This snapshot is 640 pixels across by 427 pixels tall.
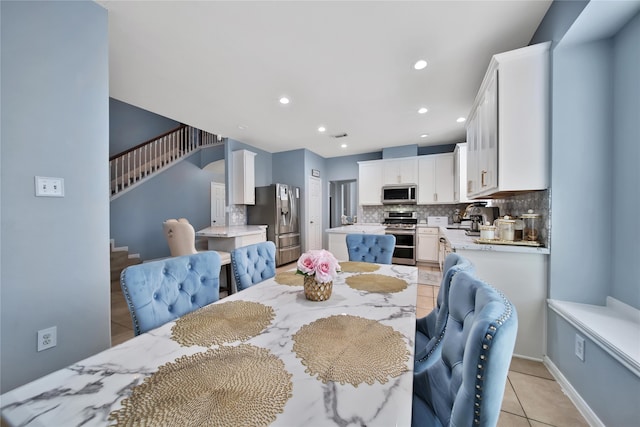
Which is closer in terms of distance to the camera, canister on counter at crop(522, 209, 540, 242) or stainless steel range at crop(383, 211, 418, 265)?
canister on counter at crop(522, 209, 540, 242)

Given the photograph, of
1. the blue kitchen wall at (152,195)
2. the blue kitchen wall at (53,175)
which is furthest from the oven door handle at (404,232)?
the blue kitchen wall at (152,195)

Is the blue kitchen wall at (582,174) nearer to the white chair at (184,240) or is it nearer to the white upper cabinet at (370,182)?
the white chair at (184,240)

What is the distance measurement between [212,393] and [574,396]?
2.17m

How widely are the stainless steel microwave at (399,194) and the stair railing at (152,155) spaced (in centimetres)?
385

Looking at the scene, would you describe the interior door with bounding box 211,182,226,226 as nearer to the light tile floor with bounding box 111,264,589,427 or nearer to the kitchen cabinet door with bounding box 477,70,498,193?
the kitchen cabinet door with bounding box 477,70,498,193

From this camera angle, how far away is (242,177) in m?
4.83

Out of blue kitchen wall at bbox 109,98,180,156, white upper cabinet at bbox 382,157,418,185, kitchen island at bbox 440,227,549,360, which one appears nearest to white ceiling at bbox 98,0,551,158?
white upper cabinet at bbox 382,157,418,185

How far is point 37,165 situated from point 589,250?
11.8 feet

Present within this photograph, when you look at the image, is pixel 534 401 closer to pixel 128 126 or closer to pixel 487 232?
pixel 487 232

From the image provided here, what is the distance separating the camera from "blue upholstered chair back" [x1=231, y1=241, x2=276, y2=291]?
1.61 metres

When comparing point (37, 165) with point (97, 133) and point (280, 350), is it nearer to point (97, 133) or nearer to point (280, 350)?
point (97, 133)

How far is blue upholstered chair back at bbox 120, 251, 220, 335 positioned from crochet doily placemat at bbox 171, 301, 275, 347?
24 centimetres

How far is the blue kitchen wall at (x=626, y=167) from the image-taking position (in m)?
1.39

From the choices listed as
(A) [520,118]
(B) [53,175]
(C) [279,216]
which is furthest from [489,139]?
(C) [279,216]
